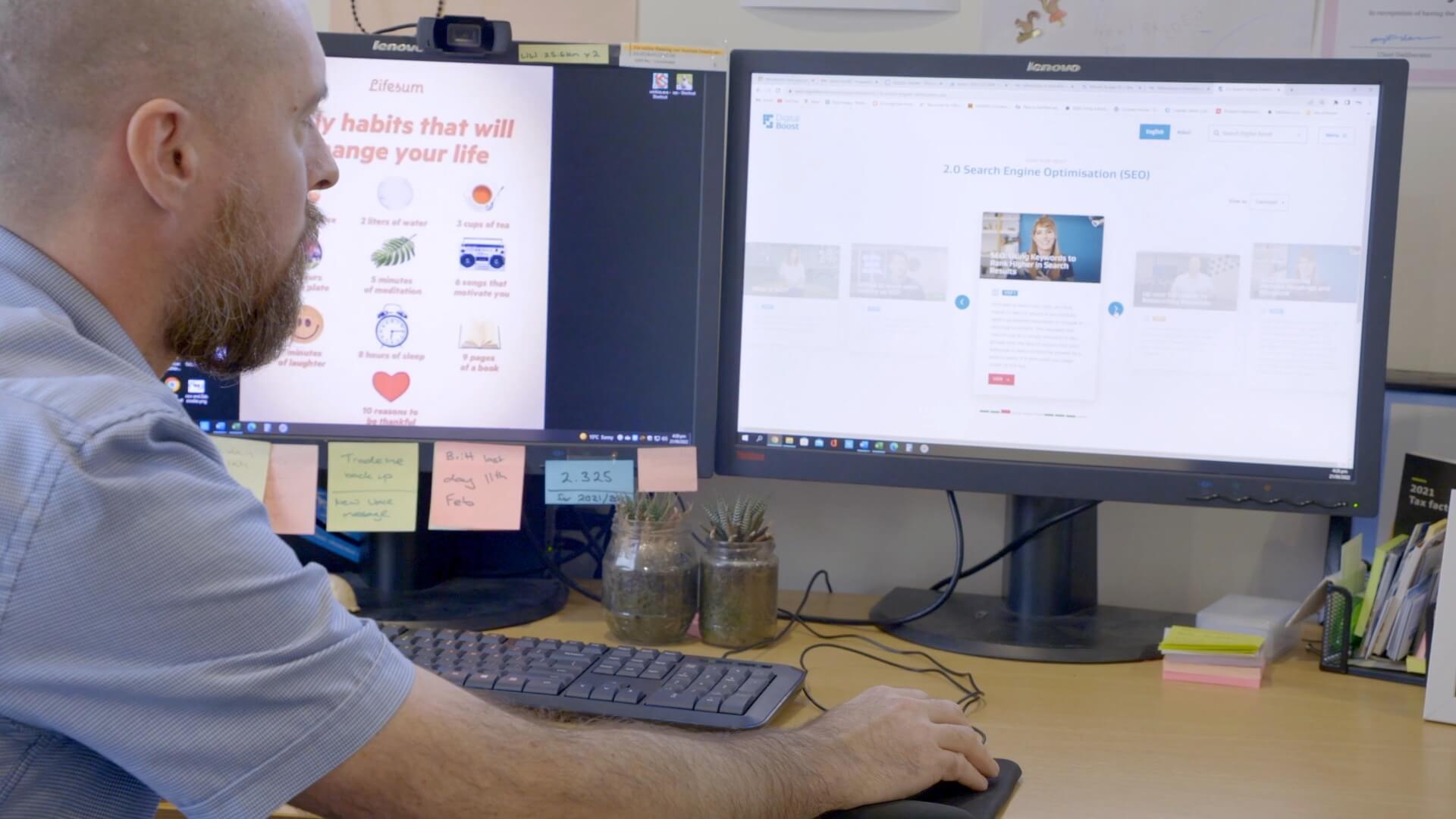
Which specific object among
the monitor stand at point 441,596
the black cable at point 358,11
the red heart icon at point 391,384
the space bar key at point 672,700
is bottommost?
the monitor stand at point 441,596

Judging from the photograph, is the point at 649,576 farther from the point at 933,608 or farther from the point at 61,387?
the point at 61,387

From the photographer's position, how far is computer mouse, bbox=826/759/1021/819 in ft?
2.50

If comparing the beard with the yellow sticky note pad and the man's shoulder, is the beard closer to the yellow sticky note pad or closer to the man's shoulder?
the man's shoulder

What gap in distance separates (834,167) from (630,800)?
68 centimetres

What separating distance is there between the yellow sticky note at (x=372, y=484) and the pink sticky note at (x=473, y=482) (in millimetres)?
24

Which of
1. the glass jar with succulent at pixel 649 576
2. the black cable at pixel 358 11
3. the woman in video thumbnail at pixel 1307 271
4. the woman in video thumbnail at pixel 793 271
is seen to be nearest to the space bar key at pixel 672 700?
the glass jar with succulent at pixel 649 576

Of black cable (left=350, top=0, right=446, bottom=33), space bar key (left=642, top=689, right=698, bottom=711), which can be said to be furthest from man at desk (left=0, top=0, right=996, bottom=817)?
black cable (left=350, top=0, right=446, bottom=33)

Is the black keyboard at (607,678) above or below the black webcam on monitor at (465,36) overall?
below

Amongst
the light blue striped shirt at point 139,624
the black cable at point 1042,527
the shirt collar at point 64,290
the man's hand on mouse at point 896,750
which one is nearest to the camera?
the light blue striped shirt at point 139,624

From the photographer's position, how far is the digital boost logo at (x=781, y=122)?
121 cm

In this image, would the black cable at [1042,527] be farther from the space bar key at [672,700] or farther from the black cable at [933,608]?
the space bar key at [672,700]

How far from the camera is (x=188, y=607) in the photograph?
0.59m

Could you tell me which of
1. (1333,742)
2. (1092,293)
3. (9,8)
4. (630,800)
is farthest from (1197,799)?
(9,8)

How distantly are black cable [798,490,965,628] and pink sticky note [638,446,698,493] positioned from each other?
18 centimetres
